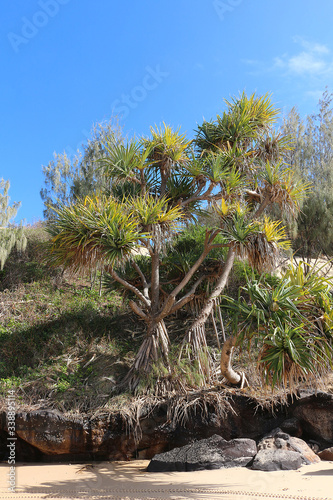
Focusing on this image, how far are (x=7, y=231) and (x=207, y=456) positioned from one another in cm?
879

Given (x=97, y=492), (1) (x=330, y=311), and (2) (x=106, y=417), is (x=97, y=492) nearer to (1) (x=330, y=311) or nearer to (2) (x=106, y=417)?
(2) (x=106, y=417)

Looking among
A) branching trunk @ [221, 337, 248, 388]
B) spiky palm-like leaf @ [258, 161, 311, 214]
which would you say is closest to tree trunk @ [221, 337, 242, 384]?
branching trunk @ [221, 337, 248, 388]

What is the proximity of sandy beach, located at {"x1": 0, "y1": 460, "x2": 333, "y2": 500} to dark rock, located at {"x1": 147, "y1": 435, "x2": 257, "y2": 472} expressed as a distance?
0.51 feet

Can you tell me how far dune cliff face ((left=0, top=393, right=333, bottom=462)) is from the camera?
7.04 meters

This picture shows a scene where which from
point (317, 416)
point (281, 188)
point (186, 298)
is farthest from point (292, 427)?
point (281, 188)

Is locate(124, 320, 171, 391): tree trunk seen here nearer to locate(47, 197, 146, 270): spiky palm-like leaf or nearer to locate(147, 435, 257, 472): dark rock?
locate(147, 435, 257, 472): dark rock

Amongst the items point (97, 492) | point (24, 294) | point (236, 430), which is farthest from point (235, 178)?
point (24, 294)

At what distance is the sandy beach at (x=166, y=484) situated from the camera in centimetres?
499

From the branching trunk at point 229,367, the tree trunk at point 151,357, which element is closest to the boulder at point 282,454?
the branching trunk at point 229,367

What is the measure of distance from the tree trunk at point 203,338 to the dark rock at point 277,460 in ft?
6.46

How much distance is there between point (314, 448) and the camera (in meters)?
6.93

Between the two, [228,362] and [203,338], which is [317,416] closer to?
[228,362]

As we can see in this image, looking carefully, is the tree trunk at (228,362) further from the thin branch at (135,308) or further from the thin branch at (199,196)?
the thin branch at (199,196)

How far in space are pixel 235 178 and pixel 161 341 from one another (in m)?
3.59
